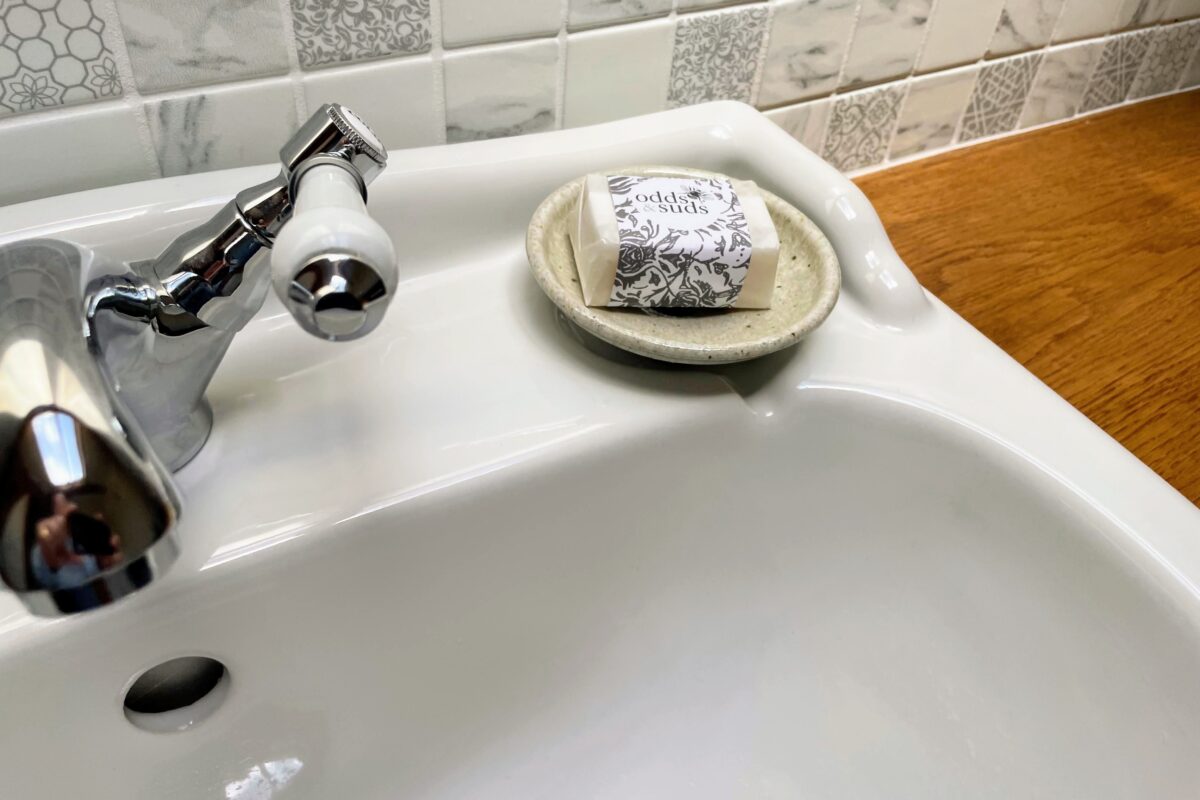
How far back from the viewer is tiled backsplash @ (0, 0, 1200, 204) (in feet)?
1.27

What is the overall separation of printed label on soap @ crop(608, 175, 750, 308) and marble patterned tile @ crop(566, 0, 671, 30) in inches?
4.6

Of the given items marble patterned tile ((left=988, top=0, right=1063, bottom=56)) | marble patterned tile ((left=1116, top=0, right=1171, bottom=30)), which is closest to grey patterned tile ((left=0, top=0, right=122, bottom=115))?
marble patterned tile ((left=988, top=0, right=1063, bottom=56))

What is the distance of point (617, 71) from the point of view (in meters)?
0.52

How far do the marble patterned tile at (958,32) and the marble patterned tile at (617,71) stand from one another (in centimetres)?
23

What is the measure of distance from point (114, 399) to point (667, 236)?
23cm

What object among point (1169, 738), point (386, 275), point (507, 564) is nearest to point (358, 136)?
point (386, 275)

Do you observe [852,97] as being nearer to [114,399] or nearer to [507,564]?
[507,564]

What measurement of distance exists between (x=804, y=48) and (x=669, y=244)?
27 cm

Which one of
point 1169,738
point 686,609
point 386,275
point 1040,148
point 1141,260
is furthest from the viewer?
point 1040,148

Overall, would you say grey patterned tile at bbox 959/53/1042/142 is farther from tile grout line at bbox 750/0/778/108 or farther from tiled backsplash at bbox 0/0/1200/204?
tile grout line at bbox 750/0/778/108

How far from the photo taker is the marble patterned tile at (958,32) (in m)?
0.65

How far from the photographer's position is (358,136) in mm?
314

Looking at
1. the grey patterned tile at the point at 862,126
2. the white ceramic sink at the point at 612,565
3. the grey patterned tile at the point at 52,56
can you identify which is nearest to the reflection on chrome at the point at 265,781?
the white ceramic sink at the point at 612,565

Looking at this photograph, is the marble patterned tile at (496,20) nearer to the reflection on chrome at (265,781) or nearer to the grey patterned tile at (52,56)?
the grey patterned tile at (52,56)
